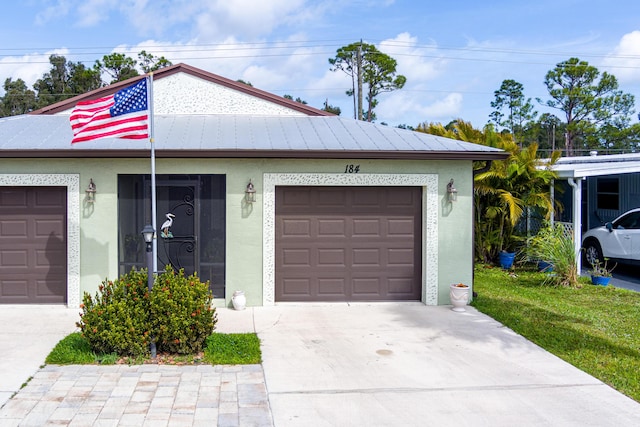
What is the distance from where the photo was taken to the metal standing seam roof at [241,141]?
30.6 ft

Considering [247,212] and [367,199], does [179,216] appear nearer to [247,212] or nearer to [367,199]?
[247,212]

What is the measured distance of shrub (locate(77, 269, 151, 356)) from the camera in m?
6.78

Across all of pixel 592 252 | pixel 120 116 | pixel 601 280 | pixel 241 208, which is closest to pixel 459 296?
pixel 241 208

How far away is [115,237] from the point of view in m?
9.71

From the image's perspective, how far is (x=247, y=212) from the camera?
9.90 m

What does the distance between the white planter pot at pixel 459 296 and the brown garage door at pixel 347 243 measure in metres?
0.80

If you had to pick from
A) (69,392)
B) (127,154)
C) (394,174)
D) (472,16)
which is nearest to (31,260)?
(127,154)

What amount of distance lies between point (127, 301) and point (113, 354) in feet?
2.15

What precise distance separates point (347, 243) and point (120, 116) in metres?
4.52

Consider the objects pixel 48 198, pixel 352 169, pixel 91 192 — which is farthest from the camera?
pixel 352 169

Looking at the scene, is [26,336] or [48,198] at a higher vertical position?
[48,198]

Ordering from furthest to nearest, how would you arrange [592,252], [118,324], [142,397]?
[592,252] → [118,324] → [142,397]

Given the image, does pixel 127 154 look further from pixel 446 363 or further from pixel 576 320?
pixel 576 320

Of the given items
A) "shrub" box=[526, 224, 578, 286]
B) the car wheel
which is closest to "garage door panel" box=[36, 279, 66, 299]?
"shrub" box=[526, 224, 578, 286]
